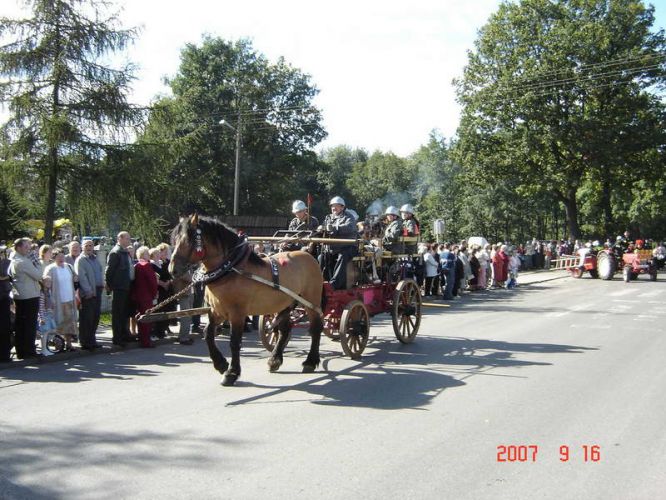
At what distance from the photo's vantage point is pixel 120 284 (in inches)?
408

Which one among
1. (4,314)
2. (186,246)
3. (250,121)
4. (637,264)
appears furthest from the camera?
(250,121)

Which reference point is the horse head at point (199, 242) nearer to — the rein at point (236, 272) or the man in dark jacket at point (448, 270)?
the rein at point (236, 272)

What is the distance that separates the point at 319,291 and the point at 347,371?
1.23 meters

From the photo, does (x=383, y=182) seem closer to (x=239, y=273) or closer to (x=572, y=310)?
(x=572, y=310)

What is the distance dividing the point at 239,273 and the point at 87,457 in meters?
3.03

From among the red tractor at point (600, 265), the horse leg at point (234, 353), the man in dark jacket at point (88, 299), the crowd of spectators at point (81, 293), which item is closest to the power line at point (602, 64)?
the red tractor at point (600, 265)

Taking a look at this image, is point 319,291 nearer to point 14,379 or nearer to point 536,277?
point 14,379

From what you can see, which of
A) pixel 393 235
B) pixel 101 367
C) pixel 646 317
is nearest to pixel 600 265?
pixel 646 317

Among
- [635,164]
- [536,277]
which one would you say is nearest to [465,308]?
[536,277]

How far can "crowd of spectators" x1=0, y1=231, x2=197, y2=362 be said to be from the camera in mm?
9086

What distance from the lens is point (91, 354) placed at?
32.1 ft

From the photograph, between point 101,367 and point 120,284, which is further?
point 120,284

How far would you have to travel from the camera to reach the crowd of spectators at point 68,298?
9.09 meters
